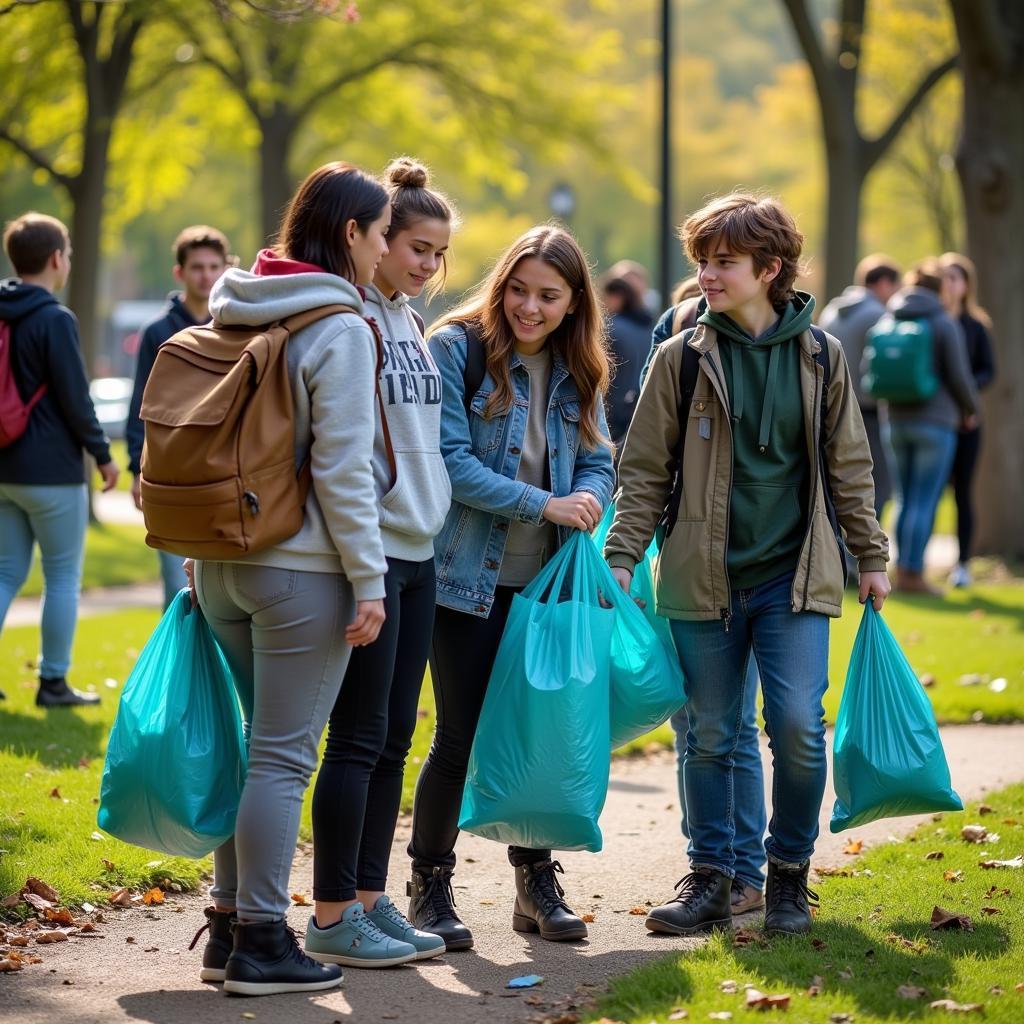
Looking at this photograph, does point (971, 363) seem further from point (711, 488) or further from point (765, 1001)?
point (765, 1001)

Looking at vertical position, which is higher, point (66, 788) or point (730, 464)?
point (730, 464)

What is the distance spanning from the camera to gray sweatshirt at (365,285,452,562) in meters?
4.00

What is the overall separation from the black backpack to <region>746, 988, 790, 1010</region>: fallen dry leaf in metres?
1.35

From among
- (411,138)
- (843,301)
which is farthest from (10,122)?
(843,301)

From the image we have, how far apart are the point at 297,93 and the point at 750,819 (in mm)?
16978

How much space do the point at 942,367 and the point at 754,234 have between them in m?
7.03

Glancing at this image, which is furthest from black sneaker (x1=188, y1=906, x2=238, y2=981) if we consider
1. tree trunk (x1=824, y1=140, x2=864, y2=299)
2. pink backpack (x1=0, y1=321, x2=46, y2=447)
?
tree trunk (x1=824, y1=140, x2=864, y2=299)

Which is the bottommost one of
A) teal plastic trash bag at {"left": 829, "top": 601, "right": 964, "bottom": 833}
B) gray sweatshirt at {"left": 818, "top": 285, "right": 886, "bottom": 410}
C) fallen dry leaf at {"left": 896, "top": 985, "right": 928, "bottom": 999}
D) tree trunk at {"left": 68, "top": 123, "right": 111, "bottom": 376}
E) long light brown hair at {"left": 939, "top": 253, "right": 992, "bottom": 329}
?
fallen dry leaf at {"left": 896, "top": 985, "right": 928, "bottom": 999}

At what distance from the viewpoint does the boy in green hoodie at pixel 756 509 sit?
4406mm

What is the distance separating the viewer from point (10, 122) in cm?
1864

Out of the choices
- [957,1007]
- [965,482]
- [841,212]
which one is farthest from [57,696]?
[841,212]

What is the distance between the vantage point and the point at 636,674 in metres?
4.39

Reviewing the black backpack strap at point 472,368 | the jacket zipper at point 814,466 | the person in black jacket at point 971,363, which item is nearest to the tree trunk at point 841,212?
the person in black jacket at point 971,363

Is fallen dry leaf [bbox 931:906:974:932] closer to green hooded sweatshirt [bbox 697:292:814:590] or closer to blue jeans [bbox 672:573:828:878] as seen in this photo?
blue jeans [bbox 672:573:828:878]
